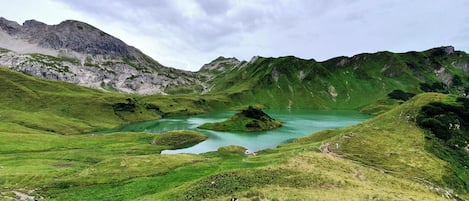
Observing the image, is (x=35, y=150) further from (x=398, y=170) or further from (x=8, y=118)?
(x=398, y=170)

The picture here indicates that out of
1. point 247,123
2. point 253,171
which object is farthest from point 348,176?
point 247,123

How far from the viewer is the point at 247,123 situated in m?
162

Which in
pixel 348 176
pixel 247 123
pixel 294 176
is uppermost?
pixel 294 176

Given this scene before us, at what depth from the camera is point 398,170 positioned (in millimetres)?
60875

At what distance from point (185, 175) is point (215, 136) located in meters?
78.8

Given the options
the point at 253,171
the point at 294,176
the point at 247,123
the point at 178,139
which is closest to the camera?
the point at 294,176

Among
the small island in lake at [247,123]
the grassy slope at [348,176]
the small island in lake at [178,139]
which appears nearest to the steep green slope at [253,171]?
the grassy slope at [348,176]

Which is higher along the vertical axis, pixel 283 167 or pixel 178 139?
pixel 283 167

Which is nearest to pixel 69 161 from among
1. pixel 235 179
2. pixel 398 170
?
pixel 235 179

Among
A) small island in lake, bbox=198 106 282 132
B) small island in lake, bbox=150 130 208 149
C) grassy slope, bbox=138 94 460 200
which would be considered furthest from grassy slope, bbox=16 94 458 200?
small island in lake, bbox=198 106 282 132

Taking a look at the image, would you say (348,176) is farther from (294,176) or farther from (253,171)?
(253,171)

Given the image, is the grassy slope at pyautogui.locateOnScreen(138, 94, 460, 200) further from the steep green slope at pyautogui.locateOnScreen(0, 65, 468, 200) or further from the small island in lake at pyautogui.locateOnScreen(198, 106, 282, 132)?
the small island in lake at pyautogui.locateOnScreen(198, 106, 282, 132)

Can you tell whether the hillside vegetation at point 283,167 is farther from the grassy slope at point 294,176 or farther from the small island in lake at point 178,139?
the small island in lake at point 178,139

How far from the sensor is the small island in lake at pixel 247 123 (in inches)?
6299
